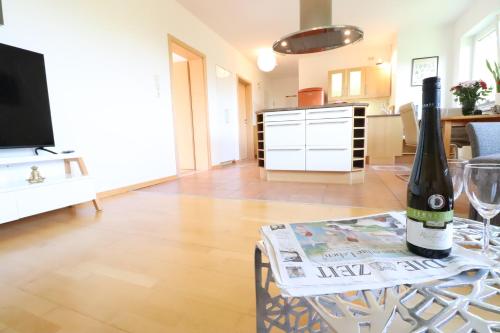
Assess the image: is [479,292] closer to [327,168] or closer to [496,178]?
[496,178]

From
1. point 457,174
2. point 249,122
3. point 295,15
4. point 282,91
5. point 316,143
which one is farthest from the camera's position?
point 282,91

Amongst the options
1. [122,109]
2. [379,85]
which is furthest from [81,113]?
[379,85]

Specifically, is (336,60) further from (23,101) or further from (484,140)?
(23,101)

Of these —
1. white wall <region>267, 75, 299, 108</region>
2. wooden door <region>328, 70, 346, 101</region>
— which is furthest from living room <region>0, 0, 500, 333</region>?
white wall <region>267, 75, 299, 108</region>

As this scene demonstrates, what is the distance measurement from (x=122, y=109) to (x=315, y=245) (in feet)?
9.22

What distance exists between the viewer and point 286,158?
3.05 metres

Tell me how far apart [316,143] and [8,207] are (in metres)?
2.71

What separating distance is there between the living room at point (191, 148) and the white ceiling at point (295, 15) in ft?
0.12

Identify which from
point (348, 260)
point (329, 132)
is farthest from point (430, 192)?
point (329, 132)

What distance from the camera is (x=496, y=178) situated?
0.45m

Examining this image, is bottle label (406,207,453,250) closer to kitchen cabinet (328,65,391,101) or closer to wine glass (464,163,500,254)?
wine glass (464,163,500,254)

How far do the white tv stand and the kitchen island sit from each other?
6.57 ft

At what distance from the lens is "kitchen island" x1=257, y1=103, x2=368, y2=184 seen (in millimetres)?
2754

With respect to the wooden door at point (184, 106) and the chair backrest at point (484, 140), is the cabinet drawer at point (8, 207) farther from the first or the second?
the wooden door at point (184, 106)
